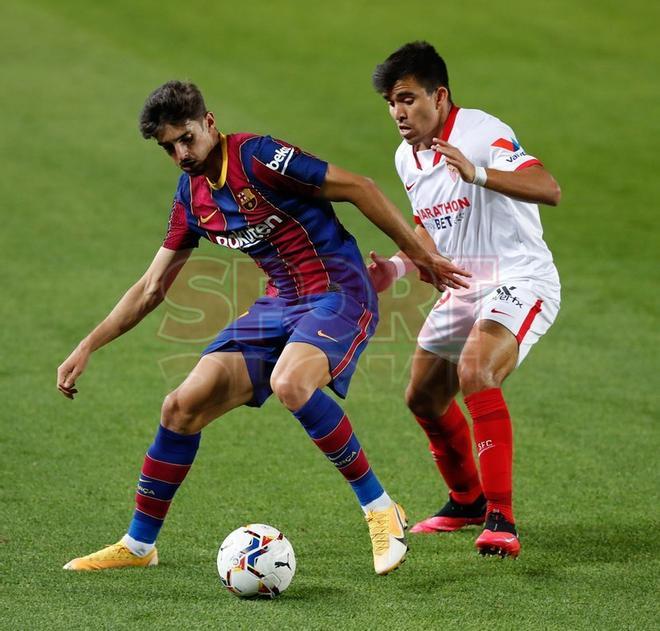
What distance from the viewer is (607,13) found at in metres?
19.6

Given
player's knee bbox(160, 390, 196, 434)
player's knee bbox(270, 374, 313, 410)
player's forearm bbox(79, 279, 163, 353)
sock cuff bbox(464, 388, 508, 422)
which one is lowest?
player's knee bbox(160, 390, 196, 434)

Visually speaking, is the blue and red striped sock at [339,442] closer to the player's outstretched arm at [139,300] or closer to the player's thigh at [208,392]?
the player's thigh at [208,392]

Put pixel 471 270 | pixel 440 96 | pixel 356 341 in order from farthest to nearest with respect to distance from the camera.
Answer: pixel 471 270 < pixel 440 96 < pixel 356 341

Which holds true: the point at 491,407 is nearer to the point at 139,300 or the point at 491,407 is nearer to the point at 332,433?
the point at 332,433

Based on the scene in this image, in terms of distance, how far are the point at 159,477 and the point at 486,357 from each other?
61.0 inches

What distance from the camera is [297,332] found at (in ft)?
17.0

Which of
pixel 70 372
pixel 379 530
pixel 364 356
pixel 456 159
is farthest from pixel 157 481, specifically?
pixel 364 356

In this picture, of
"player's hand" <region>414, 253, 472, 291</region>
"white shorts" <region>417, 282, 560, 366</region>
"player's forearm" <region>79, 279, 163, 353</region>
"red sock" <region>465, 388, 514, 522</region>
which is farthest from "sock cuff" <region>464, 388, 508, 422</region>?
"player's forearm" <region>79, 279, 163, 353</region>

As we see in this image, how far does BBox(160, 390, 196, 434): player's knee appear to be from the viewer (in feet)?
17.1

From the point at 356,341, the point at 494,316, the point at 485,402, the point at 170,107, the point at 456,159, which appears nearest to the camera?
the point at 170,107

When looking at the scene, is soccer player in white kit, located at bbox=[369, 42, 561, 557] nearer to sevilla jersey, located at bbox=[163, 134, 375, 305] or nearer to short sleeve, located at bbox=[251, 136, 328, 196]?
sevilla jersey, located at bbox=[163, 134, 375, 305]

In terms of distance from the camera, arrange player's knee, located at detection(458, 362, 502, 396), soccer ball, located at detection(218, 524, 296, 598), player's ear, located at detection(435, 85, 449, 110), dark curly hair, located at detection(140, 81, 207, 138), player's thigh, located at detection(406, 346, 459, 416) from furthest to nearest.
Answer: player's thigh, located at detection(406, 346, 459, 416) < player's ear, located at detection(435, 85, 449, 110) < player's knee, located at detection(458, 362, 502, 396) < dark curly hair, located at detection(140, 81, 207, 138) < soccer ball, located at detection(218, 524, 296, 598)

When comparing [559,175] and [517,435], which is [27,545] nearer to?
[517,435]

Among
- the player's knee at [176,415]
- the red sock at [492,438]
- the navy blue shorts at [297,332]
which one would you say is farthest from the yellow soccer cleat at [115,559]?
the red sock at [492,438]
